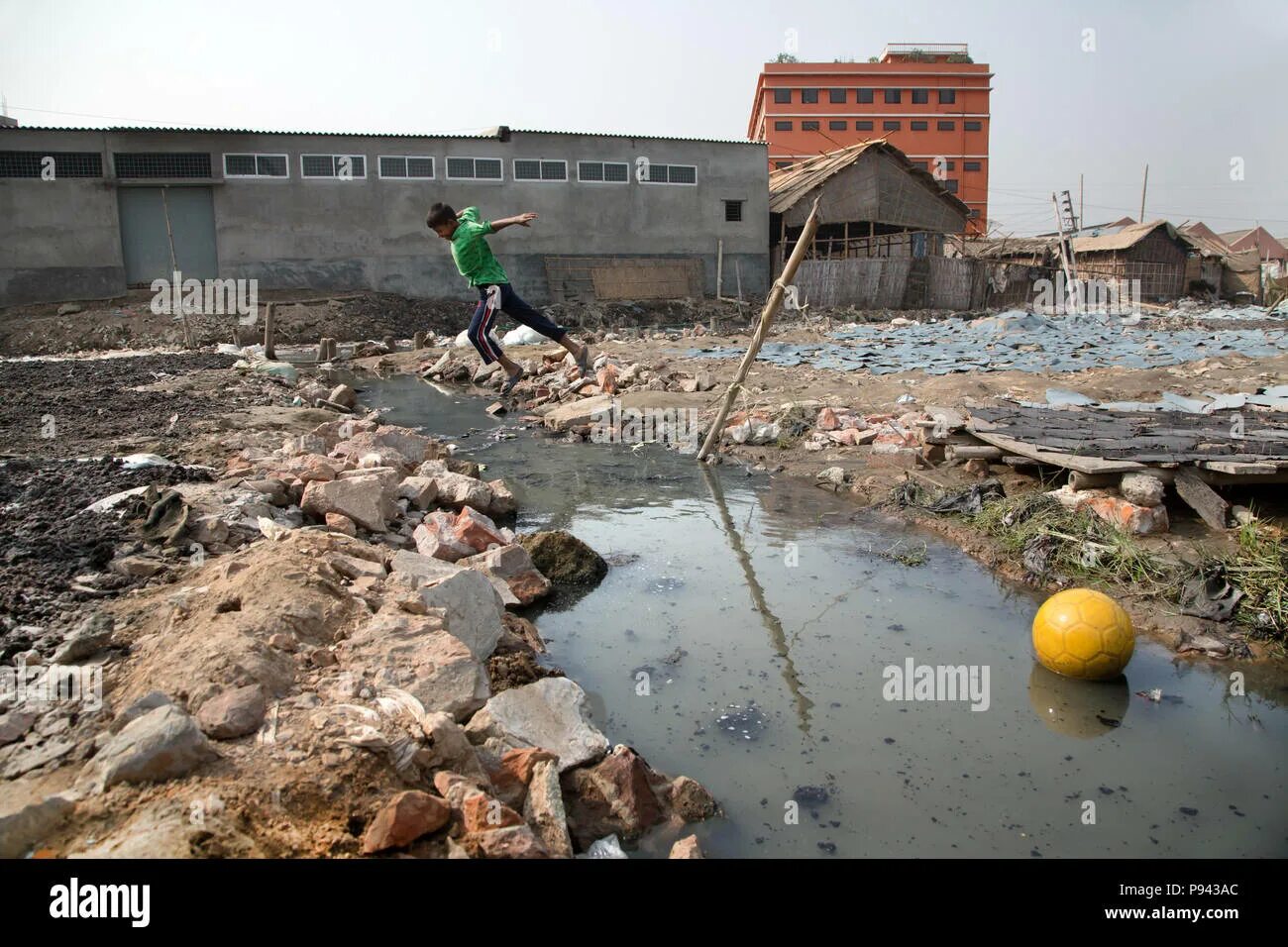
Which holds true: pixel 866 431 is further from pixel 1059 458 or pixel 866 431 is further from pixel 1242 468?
pixel 1242 468

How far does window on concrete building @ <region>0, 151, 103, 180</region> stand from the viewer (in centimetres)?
1911

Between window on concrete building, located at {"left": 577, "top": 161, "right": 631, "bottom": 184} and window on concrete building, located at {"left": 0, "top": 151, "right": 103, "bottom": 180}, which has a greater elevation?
window on concrete building, located at {"left": 577, "top": 161, "right": 631, "bottom": 184}

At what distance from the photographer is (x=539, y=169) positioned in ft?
72.4

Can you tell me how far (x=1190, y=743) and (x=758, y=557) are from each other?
241 centimetres

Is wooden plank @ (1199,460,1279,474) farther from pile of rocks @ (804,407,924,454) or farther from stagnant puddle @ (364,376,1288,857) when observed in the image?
pile of rocks @ (804,407,924,454)

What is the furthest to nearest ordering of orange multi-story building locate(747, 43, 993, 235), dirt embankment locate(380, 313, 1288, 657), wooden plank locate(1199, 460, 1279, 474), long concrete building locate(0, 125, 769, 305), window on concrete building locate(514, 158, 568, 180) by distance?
orange multi-story building locate(747, 43, 993, 235), window on concrete building locate(514, 158, 568, 180), long concrete building locate(0, 125, 769, 305), wooden plank locate(1199, 460, 1279, 474), dirt embankment locate(380, 313, 1288, 657)

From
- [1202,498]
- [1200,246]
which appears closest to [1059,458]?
[1202,498]

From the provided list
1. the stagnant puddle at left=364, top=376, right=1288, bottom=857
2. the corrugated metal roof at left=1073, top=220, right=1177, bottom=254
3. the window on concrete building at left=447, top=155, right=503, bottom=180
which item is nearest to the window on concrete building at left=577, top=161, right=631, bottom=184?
the window on concrete building at left=447, top=155, right=503, bottom=180

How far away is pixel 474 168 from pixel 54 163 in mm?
9460
